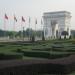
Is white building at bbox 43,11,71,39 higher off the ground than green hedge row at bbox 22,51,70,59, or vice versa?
white building at bbox 43,11,71,39

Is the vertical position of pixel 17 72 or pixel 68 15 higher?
pixel 68 15

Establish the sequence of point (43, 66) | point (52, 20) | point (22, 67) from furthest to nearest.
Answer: point (52, 20), point (43, 66), point (22, 67)

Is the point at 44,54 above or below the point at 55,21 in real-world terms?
below

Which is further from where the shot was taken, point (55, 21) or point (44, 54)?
point (55, 21)

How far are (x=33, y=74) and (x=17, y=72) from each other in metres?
0.65

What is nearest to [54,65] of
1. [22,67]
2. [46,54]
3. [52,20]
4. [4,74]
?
[22,67]

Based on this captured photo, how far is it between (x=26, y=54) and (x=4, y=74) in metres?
→ 5.66

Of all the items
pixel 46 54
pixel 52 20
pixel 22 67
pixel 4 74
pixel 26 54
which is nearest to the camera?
pixel 4 74

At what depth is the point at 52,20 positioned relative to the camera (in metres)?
73.2

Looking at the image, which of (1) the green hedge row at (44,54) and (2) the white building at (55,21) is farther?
(2) the white building at (55,21)

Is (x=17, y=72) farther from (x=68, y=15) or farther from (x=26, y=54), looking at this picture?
(x=68, y=15)

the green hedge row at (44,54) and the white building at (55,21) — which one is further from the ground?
the white building at (55,21)

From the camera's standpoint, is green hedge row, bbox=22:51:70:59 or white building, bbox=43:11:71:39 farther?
white building, bbox=43:11:71:39

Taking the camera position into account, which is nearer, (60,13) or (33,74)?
(33,74)
